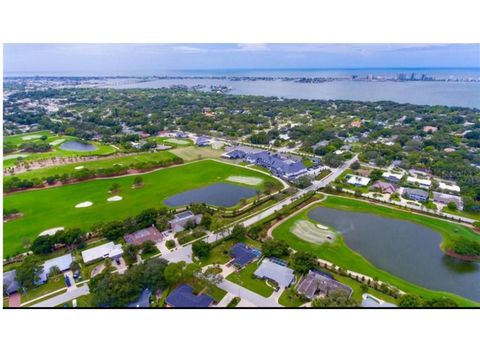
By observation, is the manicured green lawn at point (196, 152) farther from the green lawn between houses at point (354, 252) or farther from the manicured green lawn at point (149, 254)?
the manicured green lawn at point (149, 254)

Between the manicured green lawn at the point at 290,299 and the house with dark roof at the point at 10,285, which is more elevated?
the manicured green lawn at the point at 290,299

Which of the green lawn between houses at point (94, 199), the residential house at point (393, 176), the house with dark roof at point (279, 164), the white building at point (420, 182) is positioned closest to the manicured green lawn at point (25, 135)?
the green lawn between houses at point (94, 199)

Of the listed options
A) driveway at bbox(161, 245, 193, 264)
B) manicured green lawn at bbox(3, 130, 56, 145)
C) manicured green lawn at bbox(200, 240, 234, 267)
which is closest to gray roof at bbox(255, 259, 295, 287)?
manicured green lawn at bbox(200, 240, 234, 267)

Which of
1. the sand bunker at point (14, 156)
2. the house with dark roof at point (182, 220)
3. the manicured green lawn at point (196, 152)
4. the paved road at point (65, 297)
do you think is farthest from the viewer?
the manicured green lawn at point (196, 152)

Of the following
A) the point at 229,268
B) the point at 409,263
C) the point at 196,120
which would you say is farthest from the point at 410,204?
the point at 196,120

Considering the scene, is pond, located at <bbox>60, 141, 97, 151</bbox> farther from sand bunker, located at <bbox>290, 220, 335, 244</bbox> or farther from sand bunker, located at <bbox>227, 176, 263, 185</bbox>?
sand bunker, located at <bbox>290, 220, 335, 244</bbox>

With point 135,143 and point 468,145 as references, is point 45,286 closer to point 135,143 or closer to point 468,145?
point 135,143
